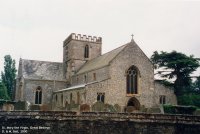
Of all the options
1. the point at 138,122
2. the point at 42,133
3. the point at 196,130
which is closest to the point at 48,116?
the point at 42,133

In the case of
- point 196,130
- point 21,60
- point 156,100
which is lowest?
point 196,130

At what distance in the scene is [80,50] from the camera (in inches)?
2314

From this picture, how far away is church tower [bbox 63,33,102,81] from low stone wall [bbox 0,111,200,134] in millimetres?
30014

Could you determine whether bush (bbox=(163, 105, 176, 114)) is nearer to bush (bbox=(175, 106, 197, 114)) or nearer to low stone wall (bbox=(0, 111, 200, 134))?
bush (bbox=(175, 106, 197, 114))

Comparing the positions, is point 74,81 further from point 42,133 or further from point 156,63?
point 42,133

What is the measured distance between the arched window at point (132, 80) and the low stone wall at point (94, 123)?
14.5 metres

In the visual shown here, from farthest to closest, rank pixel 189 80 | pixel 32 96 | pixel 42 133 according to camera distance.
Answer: pixel 32 96 < pixel 189 80 < pixel 42 133

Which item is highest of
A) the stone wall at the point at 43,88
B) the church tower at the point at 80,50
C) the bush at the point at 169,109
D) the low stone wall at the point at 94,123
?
the church tower at the point at 80,50

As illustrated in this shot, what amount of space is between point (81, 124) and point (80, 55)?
32.0 m

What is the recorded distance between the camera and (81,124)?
27500mm

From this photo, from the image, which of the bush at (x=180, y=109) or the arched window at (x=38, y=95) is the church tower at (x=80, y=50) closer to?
the arched window at (x=38, y=95)

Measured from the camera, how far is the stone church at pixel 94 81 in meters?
42.3

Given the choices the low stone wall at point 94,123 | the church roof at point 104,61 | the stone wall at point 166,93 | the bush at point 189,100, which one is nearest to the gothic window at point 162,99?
the stone wall at point 166,93

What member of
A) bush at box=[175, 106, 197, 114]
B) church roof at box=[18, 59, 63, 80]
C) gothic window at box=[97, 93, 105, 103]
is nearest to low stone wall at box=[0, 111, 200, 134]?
bush at box=[175, 106, 197, 114]
